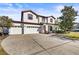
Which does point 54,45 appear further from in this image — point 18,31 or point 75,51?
point 18,31

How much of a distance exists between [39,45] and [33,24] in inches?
17.1

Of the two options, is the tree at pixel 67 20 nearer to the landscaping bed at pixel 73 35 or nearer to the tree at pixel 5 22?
the landscaping bed at pixel 73 35

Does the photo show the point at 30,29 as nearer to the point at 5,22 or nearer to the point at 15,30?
the point at 15,30

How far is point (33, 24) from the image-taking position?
4.71 m

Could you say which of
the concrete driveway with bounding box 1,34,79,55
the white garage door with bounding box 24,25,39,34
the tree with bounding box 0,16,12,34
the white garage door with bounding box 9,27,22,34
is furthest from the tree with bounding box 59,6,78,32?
the tree with bounding box 0,16,12,34

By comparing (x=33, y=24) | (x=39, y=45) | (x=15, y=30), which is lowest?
(x=39, y=45)

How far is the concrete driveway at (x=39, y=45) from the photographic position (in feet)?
14.7

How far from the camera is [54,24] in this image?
4688 mm

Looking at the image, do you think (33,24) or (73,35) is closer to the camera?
(73,35)

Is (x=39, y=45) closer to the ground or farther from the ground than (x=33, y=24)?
closer to the ground

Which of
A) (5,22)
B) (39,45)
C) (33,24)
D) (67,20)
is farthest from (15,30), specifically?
(67,20)

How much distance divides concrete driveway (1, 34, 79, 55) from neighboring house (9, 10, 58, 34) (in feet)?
0.42
